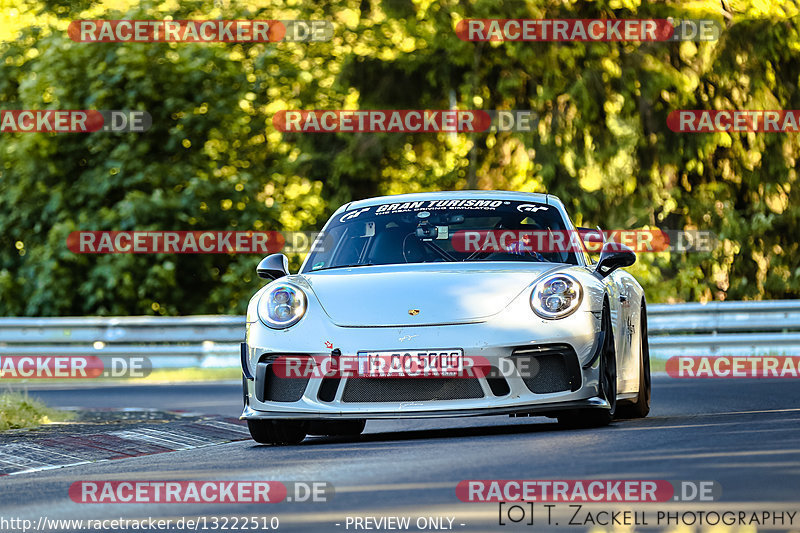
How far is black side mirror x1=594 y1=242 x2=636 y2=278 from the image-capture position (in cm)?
920

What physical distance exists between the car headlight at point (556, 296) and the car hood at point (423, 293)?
10cm

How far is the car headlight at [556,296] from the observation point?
8.36 meters

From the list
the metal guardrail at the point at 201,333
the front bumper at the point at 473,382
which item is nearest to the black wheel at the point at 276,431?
the front bumper at the point at 473,382

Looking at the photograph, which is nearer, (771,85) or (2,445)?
(2,445)

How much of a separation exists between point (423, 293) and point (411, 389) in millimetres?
560

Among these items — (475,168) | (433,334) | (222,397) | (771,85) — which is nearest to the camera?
(433,334)

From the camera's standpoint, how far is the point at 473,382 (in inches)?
323

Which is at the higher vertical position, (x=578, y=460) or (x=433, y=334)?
(x=433, y=334)

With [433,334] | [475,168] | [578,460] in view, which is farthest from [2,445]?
[475,168]

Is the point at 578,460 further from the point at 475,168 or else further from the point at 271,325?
the point at 475,168

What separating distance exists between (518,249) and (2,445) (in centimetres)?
334

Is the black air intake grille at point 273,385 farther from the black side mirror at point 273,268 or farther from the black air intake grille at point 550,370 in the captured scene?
the black air intake grille at point 550,370

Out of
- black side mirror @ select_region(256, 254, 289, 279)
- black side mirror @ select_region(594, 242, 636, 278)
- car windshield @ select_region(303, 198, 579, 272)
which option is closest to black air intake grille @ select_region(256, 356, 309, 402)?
black side mirror @ select_region(256, 254, 289, 279)

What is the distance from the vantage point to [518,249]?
30.6ft
